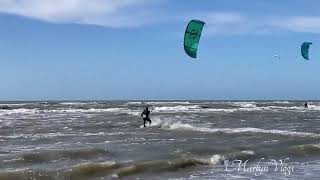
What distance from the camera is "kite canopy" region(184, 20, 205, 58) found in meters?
18.7

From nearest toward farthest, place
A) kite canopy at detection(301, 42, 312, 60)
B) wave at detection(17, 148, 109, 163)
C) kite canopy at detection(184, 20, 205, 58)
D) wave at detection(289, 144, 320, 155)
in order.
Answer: wave at detection(17, 148, 109, 163) → wave at detection(289, 144, 320, 155) → kite canopy at detection(184, 20, 205, 58) → kite canopy at detection(301, 42, 312, 60)

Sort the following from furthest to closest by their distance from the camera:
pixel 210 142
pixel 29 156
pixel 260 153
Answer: pixel 210 142 < pixel 260 153 < pixel 29 156

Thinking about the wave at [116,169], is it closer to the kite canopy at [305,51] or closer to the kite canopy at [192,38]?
the kite canopy at [192,38]

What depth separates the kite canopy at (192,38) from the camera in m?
18.7

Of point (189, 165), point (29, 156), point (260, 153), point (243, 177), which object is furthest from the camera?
point (260, 153)

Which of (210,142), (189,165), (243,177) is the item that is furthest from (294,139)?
(243,177)

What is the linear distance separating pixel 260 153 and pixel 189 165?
127 inches

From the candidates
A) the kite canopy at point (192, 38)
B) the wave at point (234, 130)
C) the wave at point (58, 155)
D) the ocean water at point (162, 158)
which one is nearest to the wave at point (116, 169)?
the ocean water at point (162, 158)

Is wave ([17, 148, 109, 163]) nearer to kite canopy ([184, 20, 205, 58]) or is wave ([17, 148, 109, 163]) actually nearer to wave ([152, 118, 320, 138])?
kite canopy ([184, 20, 205, 58])

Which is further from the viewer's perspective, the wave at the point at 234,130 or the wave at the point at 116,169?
the wave at the point at 234,130

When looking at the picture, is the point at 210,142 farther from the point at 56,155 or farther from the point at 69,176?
the point at 69,176

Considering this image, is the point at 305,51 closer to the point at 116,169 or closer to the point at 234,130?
the point at 234,130

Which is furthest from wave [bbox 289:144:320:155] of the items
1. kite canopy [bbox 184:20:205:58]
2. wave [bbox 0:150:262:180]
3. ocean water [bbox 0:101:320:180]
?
kite canopy [bbox 184:20:205:58]

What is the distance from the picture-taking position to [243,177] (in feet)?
35.3
